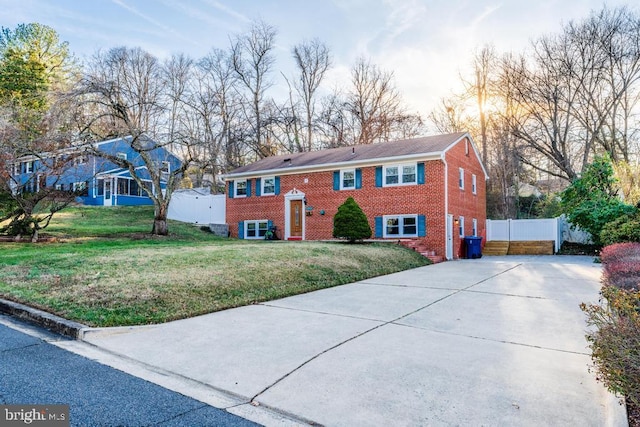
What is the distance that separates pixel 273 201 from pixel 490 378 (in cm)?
1764

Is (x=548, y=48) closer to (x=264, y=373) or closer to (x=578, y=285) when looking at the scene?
(x=578, y=285)

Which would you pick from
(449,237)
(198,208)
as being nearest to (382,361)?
(449,237)

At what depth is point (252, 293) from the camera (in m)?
7.44

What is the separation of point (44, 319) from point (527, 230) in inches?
858

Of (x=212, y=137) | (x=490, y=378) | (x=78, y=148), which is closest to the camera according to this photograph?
(x=490, y=378)

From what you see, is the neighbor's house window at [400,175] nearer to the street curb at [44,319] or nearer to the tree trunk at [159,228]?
the tree trunk at [159,228]

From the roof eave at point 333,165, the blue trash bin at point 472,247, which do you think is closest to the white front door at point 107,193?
the roof eave at point 333,165

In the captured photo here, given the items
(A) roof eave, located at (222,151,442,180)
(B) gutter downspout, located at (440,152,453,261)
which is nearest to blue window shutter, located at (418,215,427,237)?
(B) gutter downspout, located at (440,152,453,261)

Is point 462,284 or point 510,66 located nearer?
point 462,284

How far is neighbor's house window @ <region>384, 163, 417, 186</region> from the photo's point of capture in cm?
1700

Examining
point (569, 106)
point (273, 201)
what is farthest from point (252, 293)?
point (569, 106)

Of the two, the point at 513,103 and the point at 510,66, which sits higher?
the point at 510,66

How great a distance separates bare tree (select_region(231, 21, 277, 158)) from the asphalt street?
28.4 metres

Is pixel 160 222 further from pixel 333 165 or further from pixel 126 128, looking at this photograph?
pixel 333 165
